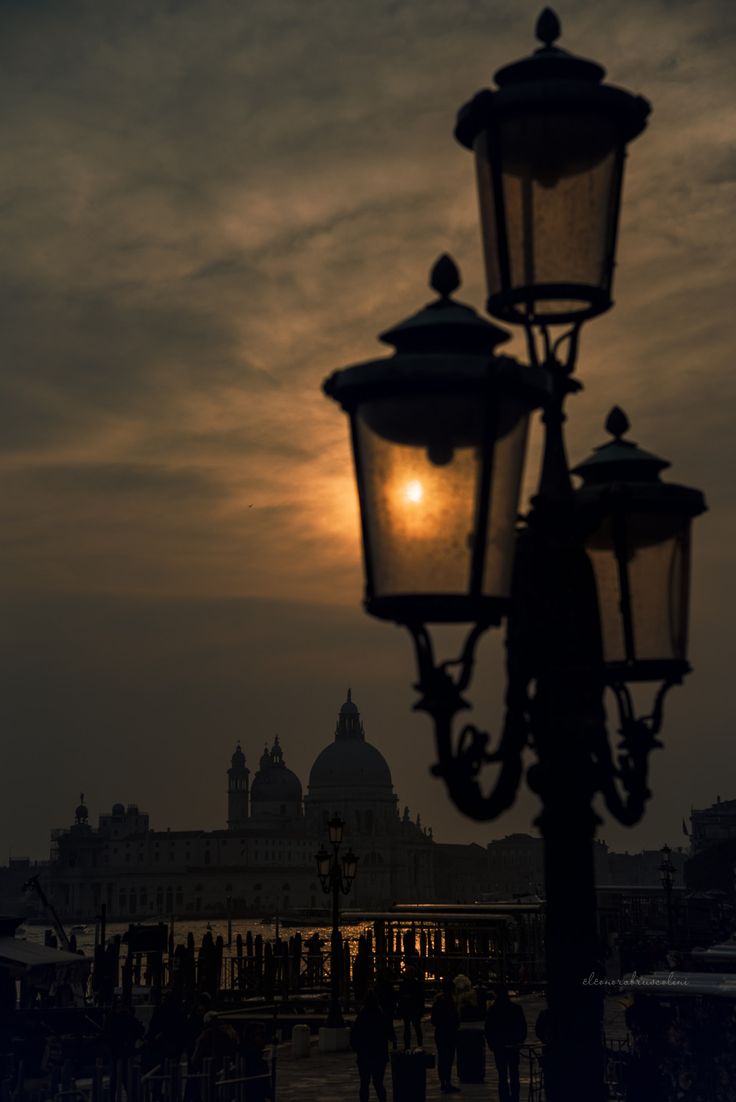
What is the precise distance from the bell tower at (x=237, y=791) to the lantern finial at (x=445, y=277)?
192402mm

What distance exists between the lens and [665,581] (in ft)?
14.4

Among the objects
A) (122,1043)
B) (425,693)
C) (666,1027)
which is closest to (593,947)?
(425,693)

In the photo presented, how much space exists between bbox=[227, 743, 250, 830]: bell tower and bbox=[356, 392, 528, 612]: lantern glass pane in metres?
193

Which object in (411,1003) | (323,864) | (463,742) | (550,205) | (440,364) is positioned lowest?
(411,1003)

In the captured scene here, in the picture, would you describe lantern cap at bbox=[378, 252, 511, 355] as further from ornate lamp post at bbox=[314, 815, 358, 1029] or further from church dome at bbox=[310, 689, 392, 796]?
church dome at bbox=[310, 689, 392, 796]

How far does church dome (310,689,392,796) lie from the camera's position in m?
174

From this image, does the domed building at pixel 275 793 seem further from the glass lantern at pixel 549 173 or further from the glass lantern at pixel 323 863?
the glass lantern at pixel 549 173

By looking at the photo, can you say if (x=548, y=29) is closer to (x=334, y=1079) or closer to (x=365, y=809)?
(x=334, y=1079)

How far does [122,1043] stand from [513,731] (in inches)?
483

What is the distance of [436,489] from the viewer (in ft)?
11.0

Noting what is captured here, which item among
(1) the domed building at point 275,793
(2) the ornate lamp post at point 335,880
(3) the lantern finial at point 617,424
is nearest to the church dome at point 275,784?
(1) the domed building at point 275,793

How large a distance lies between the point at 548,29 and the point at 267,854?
578 ft

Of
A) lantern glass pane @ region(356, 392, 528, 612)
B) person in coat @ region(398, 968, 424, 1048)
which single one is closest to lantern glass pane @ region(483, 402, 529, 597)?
lantern glass pane @ region(356, 392, 528, 612)

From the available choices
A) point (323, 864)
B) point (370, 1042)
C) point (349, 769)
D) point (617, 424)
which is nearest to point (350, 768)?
point (349, 769)
